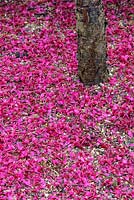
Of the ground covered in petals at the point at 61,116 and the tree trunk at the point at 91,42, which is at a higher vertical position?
the tree trunk at the point at 91,42

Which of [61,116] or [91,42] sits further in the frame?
[91,42]

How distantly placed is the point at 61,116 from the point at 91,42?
1538 mm

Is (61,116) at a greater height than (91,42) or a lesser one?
lesser

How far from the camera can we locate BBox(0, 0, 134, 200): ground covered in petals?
21.8 ft

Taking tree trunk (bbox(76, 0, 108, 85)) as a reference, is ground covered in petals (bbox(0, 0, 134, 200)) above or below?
below

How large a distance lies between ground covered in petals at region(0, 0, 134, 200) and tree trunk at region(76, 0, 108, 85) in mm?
246

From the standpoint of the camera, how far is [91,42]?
8.23 meters

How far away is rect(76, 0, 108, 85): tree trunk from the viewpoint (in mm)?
7954

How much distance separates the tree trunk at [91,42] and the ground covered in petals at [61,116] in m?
0.25

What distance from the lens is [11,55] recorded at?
9648 mm

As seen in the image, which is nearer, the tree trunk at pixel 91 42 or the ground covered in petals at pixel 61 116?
the ground covered in petals at pixel 61 116

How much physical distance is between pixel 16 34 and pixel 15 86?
221 centimetres

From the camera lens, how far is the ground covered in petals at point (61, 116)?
21.8 feet

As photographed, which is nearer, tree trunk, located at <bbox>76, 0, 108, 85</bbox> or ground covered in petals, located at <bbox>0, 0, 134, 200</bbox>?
ground covered in petals, located at <bbox>0, 0, 134, 200</bbox>
